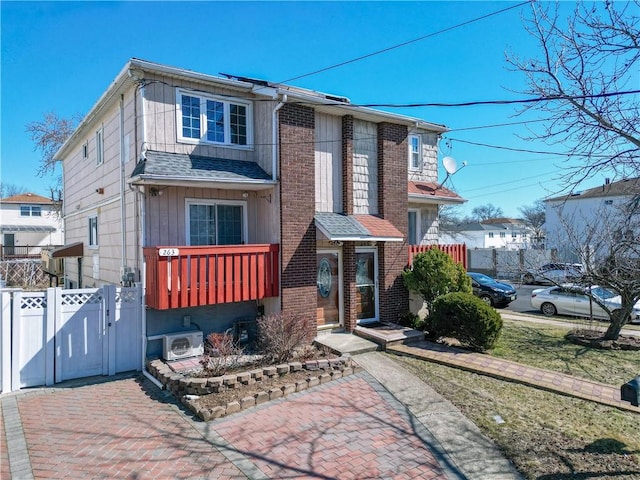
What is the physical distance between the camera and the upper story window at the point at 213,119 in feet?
32.1

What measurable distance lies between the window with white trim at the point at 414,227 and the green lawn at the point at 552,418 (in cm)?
490

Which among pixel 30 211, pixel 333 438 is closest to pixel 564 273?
pixel 333 438

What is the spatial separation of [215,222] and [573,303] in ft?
49.5

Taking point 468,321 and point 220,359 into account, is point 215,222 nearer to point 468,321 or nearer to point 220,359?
point 220,359

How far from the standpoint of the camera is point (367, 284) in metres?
11.7

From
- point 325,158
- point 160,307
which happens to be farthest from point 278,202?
point 160,307

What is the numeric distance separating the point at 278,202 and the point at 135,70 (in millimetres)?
4282

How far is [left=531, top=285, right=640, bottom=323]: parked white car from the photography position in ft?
51.0

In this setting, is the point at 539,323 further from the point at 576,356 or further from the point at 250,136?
the point at 250,136

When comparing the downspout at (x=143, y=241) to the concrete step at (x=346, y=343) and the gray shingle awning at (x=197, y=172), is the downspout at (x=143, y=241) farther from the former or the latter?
the concrete step at (x=346, y=343)

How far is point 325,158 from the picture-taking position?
35.7ft

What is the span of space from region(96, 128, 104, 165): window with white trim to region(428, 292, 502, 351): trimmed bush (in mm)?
10691

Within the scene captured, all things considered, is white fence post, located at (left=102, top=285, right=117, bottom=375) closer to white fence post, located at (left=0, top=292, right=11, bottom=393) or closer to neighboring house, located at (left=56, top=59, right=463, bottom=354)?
neighboring house, located at (left=56, top=59, right=463, bottom=354)

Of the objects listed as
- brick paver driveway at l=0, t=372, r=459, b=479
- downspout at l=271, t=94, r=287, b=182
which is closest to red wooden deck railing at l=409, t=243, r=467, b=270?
downspout at l=271, t=94, r=287, b=182
